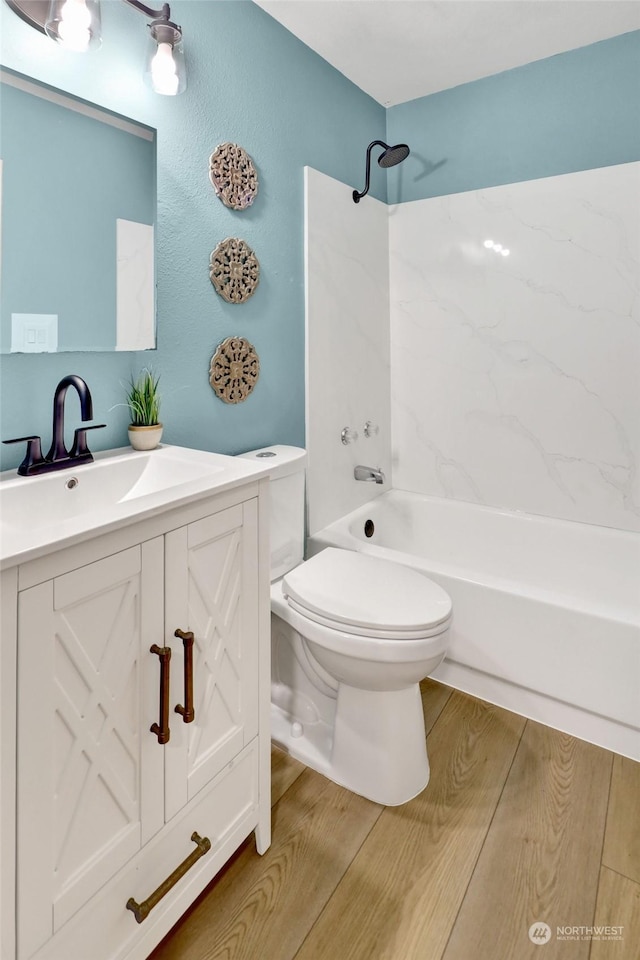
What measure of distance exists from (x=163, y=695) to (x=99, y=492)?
0.52 meters

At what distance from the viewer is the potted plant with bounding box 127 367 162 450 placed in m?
1.45

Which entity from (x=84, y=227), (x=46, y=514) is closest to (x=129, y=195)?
(x=84, y=227)

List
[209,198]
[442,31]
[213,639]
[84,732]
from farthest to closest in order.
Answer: [442,31] → [209,198] → [213,639] → [84,732]

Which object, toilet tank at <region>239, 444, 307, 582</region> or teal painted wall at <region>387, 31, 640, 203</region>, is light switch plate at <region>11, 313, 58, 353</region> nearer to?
toilet tank at <region>239, 444, 307, 582</region>

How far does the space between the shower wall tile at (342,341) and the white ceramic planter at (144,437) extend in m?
0.82

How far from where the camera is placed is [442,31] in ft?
6.53

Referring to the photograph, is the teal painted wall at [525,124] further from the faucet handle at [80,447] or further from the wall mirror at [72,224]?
the faucet handle at [80,447]

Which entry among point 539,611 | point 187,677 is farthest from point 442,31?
point 187,677

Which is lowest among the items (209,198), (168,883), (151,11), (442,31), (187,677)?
A: (168,883)

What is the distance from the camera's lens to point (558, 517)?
2.35 m

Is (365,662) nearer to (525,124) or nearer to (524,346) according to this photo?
(524,346)

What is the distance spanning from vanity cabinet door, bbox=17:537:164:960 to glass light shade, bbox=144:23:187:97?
124 cm

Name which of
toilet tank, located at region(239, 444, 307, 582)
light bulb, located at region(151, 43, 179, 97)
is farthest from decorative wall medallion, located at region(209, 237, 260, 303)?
toilet tank, located at region(239, 444, 307, 582)

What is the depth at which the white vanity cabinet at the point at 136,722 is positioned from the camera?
81 centimetres
